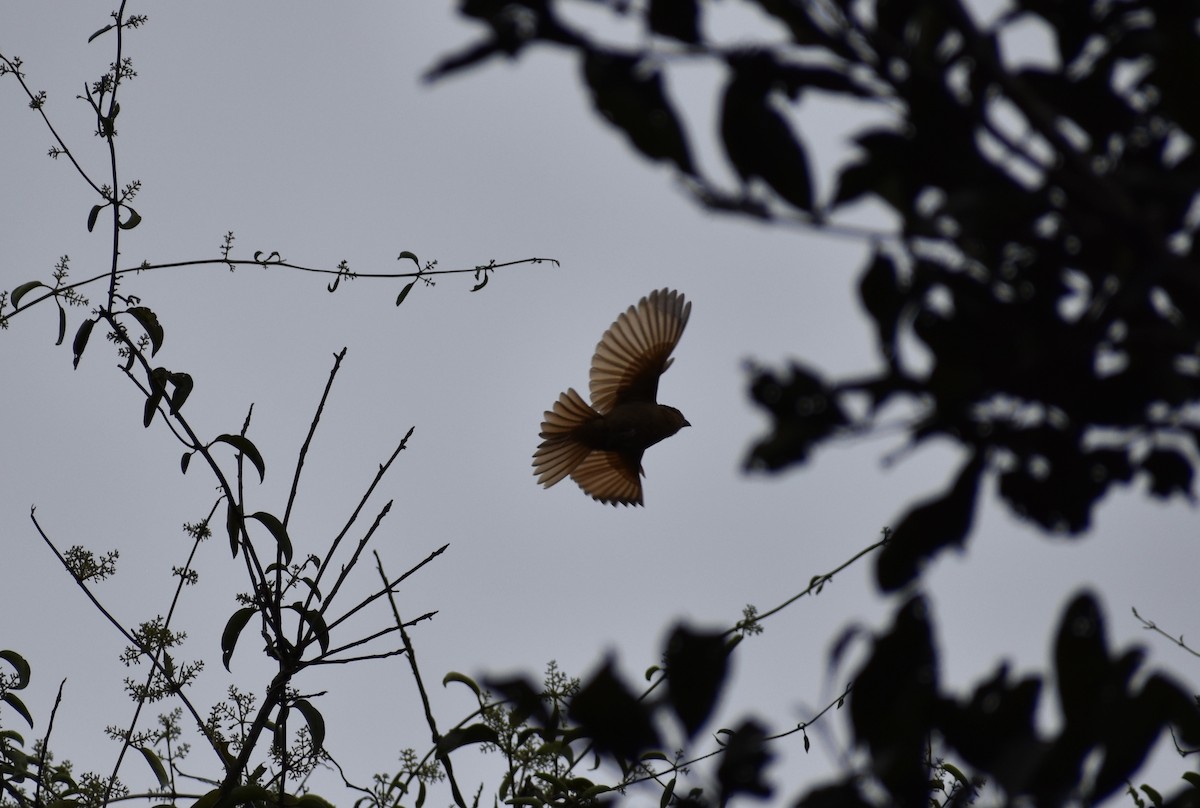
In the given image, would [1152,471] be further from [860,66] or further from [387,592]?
[387,592]

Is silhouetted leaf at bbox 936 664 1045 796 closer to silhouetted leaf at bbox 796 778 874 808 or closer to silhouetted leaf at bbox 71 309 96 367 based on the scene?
silhouetted leaf at bbox 796 778 874 808

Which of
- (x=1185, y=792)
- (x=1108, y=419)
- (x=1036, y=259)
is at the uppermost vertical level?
(x=1036, y=259)

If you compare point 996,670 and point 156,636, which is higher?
point 156,636

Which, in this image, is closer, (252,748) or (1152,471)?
(1152,471)

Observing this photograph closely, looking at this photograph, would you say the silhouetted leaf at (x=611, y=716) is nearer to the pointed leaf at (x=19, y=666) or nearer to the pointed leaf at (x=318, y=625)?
the pointed leaf at (x=318, y=625)

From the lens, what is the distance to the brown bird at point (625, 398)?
4.80 m

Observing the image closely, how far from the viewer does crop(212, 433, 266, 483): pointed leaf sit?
2428 millimetres

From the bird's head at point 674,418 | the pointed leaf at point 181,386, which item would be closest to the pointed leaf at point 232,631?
the pointed leaf at point 181,386

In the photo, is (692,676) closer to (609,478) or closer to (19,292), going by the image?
(19,292)

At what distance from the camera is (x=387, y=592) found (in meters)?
1.92

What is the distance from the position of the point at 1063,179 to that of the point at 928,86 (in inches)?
5.3

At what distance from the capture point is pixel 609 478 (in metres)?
5.47

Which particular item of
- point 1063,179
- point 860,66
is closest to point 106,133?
point 860,66

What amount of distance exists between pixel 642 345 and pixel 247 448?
106 inches
